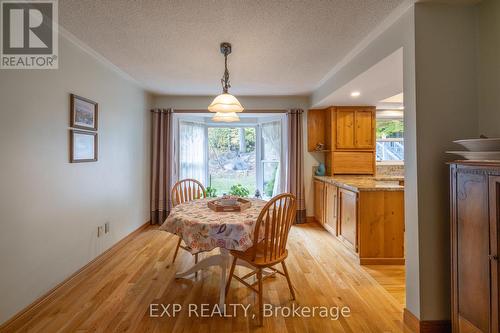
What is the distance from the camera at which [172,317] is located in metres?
1.90

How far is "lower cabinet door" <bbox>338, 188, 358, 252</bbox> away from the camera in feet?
9.55

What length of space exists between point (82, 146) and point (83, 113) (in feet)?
Result: 1.15

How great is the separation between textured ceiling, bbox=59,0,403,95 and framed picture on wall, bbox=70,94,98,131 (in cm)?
57

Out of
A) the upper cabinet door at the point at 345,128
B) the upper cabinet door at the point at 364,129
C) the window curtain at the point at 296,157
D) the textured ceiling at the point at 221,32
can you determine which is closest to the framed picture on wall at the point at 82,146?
the textured ceiling at the point at 221,32

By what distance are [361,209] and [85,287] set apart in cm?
296

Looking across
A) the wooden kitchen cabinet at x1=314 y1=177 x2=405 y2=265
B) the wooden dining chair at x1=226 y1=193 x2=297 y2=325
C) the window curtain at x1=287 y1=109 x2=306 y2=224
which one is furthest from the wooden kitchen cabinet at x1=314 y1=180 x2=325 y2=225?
the wooden dining chair at x1=226 y1=193 x2=297 y2=325

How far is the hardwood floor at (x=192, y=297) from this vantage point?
5.92ft

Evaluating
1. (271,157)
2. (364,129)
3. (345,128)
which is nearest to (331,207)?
(345,128)

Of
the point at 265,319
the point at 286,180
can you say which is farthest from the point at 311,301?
the point at 286,180

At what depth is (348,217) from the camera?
3119 millimetres

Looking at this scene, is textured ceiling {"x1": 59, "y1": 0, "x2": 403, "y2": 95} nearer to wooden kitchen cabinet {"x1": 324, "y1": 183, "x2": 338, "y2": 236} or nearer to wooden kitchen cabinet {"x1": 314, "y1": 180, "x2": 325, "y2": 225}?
wooden kitchen cabinet {"x1": 324, "y1": 183, "x2": 338, "y2": 236}

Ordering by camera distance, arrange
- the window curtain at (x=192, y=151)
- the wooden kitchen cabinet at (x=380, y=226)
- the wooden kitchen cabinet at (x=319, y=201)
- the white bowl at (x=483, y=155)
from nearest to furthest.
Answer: the white bowl at (x=483, y=155) → the wooden kitchen cabinet at (x=380, y=226) → the wooden kitchen cabinet at (x=319, y=201) → the window curtain at (x=192, y=151)

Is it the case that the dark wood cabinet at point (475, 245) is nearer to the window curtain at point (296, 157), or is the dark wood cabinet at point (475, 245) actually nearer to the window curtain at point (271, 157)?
the window curtain at point (296, 157)

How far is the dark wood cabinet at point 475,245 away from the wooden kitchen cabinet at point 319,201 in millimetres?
2496
